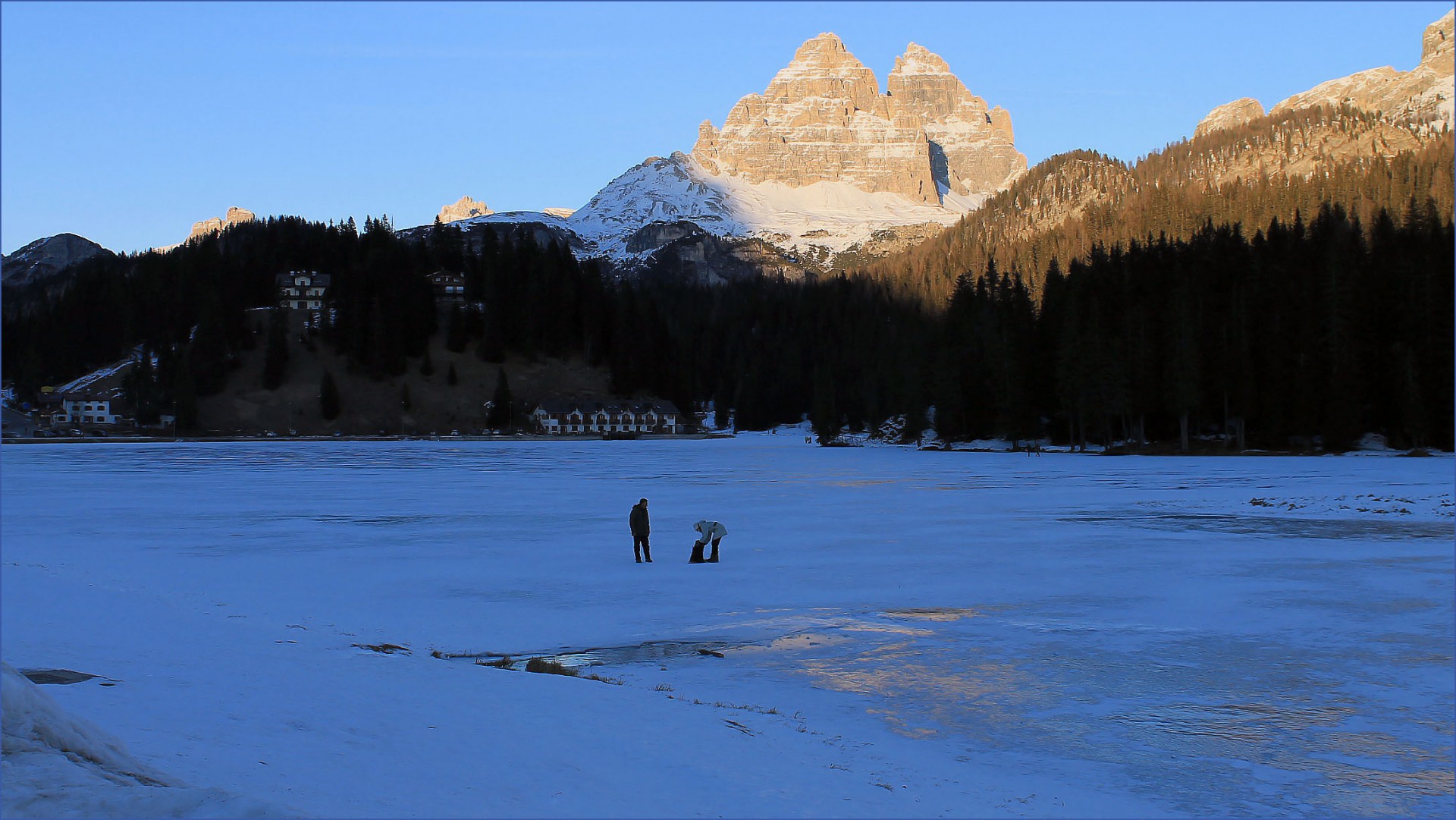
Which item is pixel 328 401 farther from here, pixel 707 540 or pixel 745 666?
pixel 745 666

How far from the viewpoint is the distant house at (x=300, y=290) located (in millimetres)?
168375

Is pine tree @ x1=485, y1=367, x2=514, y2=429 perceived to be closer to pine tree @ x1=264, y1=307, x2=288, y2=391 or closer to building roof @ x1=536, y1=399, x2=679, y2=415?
building roof @ x1=536, y1=399, x2=679, y2=415

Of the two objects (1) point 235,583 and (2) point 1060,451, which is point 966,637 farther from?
(2) point 1060,451

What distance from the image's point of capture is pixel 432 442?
129500 millimetres

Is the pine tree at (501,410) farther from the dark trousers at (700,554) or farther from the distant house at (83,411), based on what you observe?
the dark trousers at (700,554)

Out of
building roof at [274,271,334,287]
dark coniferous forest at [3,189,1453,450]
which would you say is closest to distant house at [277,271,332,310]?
building roof at [274,271,334,287]

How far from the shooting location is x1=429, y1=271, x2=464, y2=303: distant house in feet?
560

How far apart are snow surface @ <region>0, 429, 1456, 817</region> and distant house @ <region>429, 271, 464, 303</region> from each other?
142816mm

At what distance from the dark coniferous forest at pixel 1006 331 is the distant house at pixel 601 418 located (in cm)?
455

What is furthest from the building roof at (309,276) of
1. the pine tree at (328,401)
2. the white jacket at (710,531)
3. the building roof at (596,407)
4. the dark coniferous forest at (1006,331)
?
the white jacket at (710,531)

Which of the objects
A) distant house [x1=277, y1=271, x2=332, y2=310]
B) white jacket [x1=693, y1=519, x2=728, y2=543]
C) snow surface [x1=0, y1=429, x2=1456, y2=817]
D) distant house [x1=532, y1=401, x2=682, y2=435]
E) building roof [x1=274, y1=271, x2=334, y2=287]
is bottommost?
snow surface [x1=0, y1=429, x2=1456, y2=817]

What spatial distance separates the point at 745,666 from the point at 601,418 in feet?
469

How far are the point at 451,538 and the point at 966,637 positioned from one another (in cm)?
1612

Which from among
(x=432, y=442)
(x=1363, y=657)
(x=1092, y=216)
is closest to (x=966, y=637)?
(x=1363, y=657)
